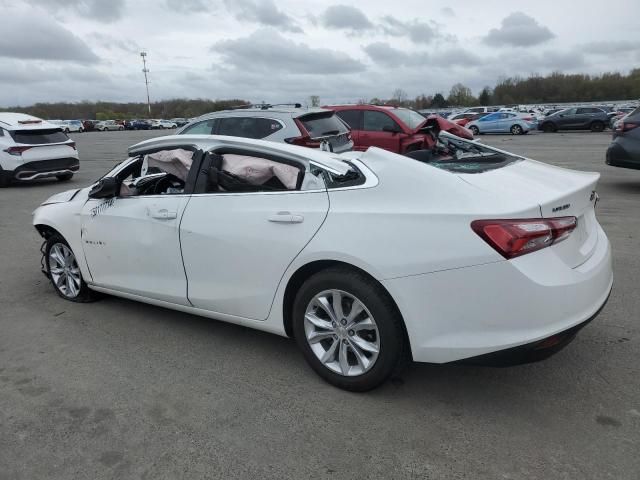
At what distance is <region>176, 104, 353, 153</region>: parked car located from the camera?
8.61 metres

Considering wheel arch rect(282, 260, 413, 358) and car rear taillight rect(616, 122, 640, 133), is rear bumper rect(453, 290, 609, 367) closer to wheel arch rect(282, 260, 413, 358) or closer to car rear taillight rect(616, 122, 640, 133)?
wheel arch rect(282, 260, 413, 358)

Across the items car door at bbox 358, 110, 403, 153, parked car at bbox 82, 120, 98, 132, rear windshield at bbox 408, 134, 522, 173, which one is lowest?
parked car at bbox 82, 120, 98, 132

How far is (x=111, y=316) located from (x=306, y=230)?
2310 mm

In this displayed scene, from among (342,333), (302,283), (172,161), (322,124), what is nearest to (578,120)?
(322,124)

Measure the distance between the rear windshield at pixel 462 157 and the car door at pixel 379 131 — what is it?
254 inches

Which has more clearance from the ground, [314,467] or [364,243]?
[364,243]

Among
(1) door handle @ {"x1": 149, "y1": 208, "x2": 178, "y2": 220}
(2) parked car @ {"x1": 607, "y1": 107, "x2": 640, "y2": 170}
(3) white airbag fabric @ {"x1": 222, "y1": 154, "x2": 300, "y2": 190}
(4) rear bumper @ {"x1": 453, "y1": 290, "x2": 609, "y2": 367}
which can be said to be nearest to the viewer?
(4) rear bumper @ {"x1": 453, "y1": 290, "x2": 609, "y2": 367}

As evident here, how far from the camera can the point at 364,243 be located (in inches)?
118

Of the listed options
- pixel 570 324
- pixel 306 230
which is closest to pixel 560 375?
pixel 570 324

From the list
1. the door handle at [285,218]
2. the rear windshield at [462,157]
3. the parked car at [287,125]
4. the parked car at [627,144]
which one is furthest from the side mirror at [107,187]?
the parked car at [627,144]

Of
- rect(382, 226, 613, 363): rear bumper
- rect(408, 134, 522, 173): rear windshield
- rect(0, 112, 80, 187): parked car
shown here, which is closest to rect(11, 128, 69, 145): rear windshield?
rect(0, 112, 80, 187): parked car

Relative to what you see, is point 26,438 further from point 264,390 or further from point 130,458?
point 264,390

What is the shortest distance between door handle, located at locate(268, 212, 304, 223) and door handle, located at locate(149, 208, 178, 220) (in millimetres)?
883

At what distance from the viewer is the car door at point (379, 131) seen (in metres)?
11.0
